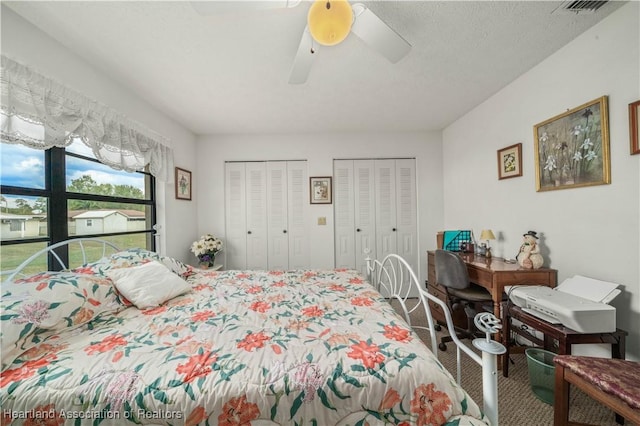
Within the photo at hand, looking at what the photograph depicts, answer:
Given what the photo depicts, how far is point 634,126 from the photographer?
4.48 feet

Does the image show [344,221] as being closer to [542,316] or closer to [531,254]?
[531,254]

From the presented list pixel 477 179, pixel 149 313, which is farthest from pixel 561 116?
pixel 149 313

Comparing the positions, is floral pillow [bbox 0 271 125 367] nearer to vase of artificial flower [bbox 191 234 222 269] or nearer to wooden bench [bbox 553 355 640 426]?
vase of artificial flower [bbox 191 234 222 269]

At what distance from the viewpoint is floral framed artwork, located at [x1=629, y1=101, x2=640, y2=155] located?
53.2 inches

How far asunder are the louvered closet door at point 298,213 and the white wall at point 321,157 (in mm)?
116

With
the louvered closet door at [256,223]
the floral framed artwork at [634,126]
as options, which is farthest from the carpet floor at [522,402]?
the louvered closet door at [256,223]

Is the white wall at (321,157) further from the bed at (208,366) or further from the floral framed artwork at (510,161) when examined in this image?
the bed at (208,366)

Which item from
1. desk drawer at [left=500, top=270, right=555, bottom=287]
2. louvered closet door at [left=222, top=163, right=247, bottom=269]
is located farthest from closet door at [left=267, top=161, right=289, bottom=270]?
desk drawer at [left=500, top=270, right=555, bottom=287]

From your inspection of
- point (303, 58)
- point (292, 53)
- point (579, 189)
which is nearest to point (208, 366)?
point (303, 58)

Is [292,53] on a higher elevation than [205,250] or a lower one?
higher

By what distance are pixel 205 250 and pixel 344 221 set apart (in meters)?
1.95

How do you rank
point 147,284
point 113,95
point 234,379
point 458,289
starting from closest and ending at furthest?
point 234,379
point 147,284
point 113,95
point 458,289

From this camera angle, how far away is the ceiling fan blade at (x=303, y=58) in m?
1.35

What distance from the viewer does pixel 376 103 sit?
8.32ft
